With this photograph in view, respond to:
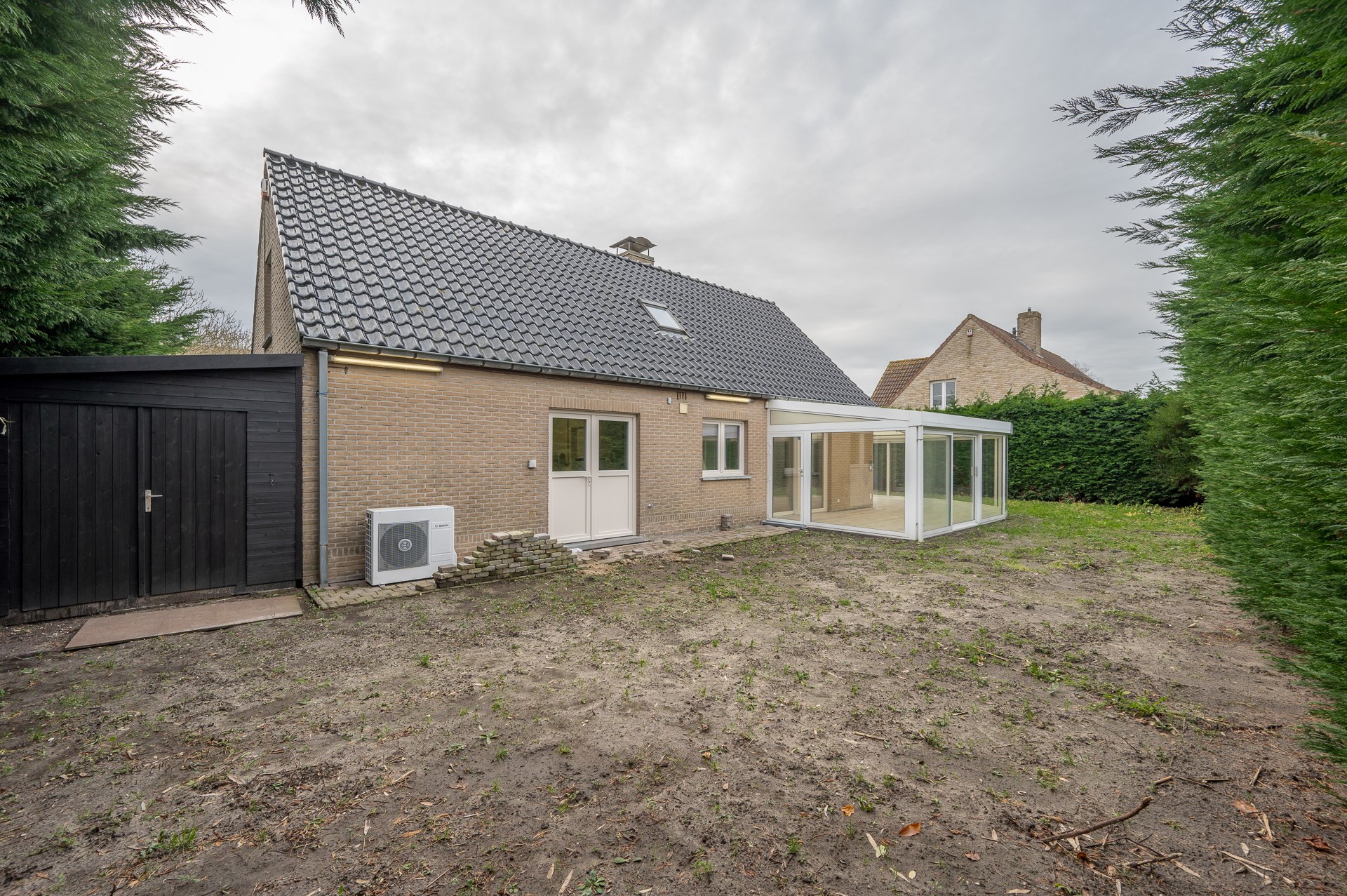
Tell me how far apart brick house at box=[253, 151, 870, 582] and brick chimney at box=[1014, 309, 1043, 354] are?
1985 cm

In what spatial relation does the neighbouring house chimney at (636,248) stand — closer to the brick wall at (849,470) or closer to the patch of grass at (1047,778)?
the brick wall at (849,470)

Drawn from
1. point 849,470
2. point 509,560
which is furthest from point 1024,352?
point 509,560

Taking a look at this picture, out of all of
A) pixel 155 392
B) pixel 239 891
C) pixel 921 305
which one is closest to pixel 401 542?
pixel 155 392

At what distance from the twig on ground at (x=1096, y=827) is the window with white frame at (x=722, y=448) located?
8.67m

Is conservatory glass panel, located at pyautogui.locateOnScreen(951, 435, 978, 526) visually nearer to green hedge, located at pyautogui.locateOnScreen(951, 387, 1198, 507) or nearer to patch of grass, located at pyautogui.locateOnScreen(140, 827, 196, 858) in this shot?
green hedge, located at pyautogui.locateOnScreen(951, 387, 1198, 507)

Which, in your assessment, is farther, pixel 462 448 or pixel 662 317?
pixel 662 317

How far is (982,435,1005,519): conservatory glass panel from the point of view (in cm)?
1238

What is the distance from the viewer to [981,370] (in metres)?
23.8

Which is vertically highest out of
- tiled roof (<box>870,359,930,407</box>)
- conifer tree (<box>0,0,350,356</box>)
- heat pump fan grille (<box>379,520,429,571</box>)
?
tiled roof (<box>870,359,930,407</box>)

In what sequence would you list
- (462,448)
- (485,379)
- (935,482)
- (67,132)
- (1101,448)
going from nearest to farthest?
1. (67,132)
2. (462,448)
3. (485,379)
4. (935,482)
5. (1101,448)

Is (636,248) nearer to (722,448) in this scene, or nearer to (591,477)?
(722,448)

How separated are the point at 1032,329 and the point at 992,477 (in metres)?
18.0

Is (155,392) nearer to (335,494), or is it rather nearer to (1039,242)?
(335,494)

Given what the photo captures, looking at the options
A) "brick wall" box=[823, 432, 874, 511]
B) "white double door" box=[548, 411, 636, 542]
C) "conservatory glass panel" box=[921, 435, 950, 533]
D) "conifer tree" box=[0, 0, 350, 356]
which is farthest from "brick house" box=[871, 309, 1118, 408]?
"conifer tree" box=[0, 0, 350, 356]
